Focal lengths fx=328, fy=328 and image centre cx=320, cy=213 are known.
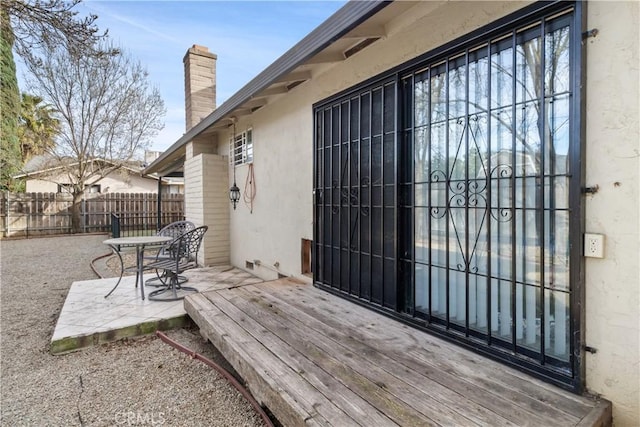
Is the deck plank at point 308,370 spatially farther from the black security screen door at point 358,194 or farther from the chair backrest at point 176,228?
the chair backrest at point 176,228

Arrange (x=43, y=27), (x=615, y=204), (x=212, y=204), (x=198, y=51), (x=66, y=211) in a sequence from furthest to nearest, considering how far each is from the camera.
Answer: (x=66, y=211), (x=198, y=51), (x=212, y=204), (x=43, y=27), (x=615, y=204)

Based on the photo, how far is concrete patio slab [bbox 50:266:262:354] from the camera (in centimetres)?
319

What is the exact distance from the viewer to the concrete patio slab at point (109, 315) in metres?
3.19

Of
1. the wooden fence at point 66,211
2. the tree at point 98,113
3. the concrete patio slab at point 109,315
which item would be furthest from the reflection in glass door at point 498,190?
the wooden fence at point 66,211

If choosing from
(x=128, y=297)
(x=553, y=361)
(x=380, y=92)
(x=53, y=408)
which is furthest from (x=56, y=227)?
(x=553, y=361)

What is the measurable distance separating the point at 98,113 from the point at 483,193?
14.7m

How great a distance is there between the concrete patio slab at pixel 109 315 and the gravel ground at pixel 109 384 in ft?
0.34

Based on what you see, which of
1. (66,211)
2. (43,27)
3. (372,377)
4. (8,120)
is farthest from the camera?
(66,211)

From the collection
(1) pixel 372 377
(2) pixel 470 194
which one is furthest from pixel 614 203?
(1) pixel 372 377

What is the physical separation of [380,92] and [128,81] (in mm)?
13315

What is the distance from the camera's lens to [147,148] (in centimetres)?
1412

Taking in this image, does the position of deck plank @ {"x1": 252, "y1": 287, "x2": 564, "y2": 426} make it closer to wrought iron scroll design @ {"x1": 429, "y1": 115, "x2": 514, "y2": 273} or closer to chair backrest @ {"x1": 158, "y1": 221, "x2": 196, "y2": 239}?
wrought iron scroll design @ {"x1": 429, "y1": 115, "x2": 514, "y2": 273}

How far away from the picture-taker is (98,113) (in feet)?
41.5

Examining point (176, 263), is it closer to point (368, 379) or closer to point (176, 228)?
point (176, 228)
